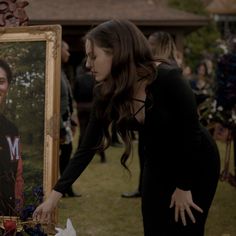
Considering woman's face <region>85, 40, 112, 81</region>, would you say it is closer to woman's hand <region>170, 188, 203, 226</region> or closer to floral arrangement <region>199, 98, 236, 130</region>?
woman's hand <region>170, 188, 203, 226</region>

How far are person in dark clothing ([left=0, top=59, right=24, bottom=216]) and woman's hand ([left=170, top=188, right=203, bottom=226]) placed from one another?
119 centimetres

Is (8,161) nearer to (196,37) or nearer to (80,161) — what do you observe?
(80,161)

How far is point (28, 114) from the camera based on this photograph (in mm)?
3619

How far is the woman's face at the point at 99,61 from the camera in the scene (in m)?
2.53

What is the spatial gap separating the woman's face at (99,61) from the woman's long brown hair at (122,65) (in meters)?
0.02

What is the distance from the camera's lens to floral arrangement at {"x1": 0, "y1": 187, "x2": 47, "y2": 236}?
328cm

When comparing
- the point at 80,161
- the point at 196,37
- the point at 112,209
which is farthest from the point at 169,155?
the point at 196,37

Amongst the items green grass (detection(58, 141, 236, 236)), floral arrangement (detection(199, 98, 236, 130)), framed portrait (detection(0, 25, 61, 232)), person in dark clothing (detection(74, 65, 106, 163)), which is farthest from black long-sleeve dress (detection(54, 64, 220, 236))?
person in dark clothing (detection(74, 65, 106, 163))

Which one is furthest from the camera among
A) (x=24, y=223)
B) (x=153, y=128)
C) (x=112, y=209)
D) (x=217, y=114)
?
(x=217, y=114)

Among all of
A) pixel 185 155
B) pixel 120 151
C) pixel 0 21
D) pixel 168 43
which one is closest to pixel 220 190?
pixel 168 43

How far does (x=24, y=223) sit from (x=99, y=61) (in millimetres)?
1281

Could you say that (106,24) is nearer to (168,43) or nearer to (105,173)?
(168,43)

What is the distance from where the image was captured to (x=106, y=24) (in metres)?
2.58

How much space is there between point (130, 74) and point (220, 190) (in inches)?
185
